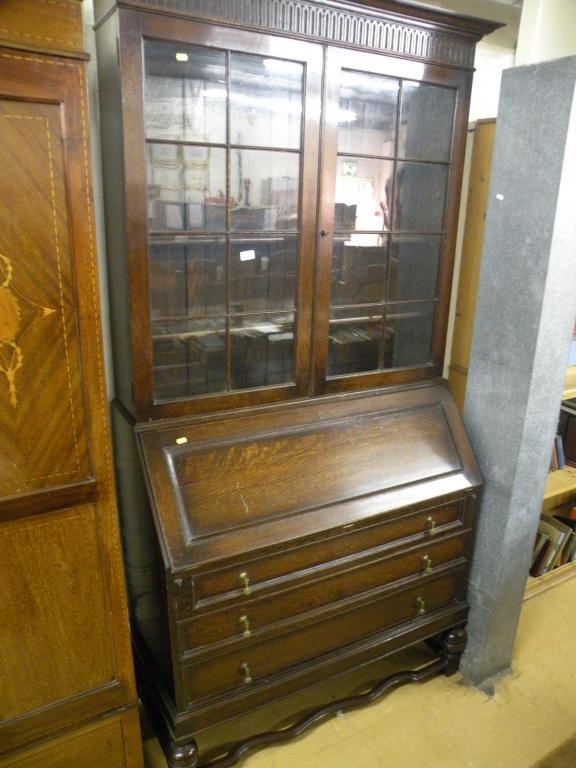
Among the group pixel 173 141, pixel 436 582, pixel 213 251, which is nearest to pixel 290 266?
pixel 213 251

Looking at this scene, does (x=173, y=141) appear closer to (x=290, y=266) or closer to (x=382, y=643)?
(x=290, y=266)

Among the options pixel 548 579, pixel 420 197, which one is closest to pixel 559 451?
pixel 548 579

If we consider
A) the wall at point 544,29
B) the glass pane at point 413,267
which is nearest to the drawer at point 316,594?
the glass pane at point 413,267

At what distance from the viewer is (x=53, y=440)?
4.07ft

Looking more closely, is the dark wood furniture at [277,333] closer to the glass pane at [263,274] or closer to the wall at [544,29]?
the glass pane at [263,274]

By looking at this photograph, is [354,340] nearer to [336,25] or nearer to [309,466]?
[309,466]

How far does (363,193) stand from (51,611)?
1412 millimetres

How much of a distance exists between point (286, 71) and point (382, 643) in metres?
1.72

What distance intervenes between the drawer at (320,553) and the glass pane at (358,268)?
27.5 inches

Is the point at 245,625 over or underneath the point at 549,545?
over

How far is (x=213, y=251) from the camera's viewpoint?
1.56 m

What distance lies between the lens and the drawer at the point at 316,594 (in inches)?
59.6

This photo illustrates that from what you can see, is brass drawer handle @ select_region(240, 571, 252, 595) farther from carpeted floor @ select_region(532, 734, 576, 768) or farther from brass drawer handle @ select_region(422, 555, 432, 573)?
carpeted floor @ select_region(532, 734, 576, 768)

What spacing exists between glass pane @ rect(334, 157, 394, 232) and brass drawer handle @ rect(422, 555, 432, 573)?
1.06 metres
